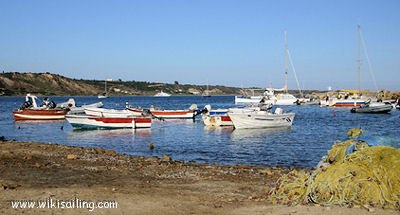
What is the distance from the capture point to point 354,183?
9.53m

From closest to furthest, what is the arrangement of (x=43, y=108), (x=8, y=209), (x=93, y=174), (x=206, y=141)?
1. (x=8, y=209)
2. (x=93, y=174)
3. (x=206, y=141)
4. (x=43, y=108)

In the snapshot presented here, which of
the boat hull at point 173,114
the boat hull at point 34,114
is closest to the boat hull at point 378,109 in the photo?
the boat hull at point 173,114

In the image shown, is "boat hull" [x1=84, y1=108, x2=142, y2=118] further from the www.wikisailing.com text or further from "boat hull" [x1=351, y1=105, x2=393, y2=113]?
"boat hull" [x1=351, y1=105, x2=393, y2=113]

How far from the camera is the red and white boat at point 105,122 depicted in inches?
1628

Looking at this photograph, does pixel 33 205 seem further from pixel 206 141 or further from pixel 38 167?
pixel 206 141

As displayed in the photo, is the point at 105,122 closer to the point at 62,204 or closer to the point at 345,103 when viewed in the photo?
the point at 62,204

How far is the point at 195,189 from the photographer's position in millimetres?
12406

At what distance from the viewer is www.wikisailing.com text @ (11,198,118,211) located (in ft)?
30.8

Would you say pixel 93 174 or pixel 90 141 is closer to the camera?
pixel 93 174

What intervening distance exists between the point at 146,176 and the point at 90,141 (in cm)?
1901

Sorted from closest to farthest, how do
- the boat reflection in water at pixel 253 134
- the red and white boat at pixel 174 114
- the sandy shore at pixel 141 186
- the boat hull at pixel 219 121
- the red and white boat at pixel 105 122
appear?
1. the sandy shore at pixel 141 186
2. the boat reflection in water at pixel 253 134
3. the red and white boat at pixel 105 122
4. the boat hull at pixel 219 121
5. the red and white boat at pixel 174 114

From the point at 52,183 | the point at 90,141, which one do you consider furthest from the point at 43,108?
the point at 52,183

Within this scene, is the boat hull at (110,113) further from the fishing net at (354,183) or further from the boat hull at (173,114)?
the fishing net at (354,183)

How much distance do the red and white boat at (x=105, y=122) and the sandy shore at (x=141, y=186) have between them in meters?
21.9
